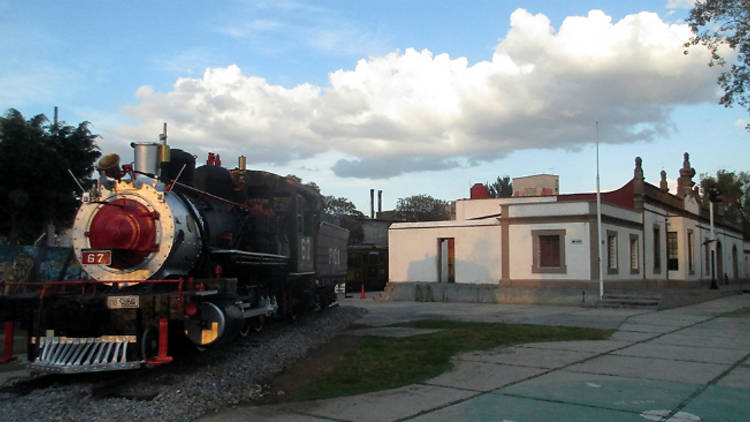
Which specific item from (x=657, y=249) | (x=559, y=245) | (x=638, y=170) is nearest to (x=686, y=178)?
(x=657, y=249)

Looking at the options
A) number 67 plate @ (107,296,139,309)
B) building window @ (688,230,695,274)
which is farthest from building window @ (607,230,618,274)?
number 67 plate @ (107,296,139,309)

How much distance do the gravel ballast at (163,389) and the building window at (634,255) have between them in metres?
21.5

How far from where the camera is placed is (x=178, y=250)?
24.9 ft

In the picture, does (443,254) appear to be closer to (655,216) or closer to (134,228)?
(655,216)

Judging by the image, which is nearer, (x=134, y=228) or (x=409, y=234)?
(x=134, y=228)

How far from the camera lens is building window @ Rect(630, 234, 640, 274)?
2719 centimetres

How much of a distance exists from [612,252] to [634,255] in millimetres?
3294

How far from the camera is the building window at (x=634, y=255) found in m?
27.2

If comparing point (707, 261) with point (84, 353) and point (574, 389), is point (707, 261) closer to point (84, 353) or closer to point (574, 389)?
point (574, 389)

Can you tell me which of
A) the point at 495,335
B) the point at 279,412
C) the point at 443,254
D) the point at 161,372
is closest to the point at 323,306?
the point at 495,335

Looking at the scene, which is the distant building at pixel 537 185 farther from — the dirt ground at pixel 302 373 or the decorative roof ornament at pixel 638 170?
the dirt ground at pixel 302 373

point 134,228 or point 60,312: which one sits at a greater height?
point 134,228

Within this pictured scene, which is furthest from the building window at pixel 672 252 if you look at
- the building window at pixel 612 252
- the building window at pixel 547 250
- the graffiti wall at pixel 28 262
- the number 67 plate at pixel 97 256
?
the number 67 plate at pixel 97 256

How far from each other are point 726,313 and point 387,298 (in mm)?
12499
